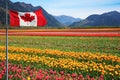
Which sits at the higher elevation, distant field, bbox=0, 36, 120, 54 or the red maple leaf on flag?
the red maple leaf on flag

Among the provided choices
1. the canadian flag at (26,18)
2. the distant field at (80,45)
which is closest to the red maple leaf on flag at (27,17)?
the canadian flag at (26,18)

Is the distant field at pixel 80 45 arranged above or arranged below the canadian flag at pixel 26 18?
below

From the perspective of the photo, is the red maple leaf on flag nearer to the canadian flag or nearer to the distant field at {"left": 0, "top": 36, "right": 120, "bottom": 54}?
the canadian flag

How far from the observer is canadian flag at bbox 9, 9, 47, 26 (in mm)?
9440

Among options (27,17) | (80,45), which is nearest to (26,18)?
(27,17)

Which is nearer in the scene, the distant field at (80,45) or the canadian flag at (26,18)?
the canadian flag at (26,18)

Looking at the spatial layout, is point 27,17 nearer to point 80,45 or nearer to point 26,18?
point 26,18

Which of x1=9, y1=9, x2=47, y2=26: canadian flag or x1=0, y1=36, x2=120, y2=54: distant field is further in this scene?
x1=0, y1=36, x2=120, y2=54: distant field

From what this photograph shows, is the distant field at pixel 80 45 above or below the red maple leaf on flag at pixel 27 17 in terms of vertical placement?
below

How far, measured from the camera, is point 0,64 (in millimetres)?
14195

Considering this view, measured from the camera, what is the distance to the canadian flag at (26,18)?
9440 mm

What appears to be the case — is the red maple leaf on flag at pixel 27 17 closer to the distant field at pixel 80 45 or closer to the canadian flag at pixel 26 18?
the canadian flag at pixel 26 18

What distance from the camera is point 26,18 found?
9586 millimetres

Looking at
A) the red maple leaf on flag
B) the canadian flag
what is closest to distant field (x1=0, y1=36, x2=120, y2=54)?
the canadian flag
